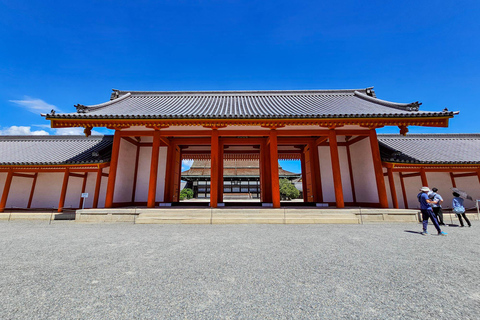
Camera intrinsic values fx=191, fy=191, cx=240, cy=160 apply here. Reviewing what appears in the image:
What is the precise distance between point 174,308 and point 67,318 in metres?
0.85

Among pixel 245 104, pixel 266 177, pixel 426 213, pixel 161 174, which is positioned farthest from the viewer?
pixel 245 104

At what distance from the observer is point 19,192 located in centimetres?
970

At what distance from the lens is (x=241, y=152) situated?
11.8 metres

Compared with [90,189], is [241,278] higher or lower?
lower

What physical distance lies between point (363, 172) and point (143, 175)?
1069 centimetres

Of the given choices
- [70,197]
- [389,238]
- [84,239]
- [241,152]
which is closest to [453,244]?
[389,238]

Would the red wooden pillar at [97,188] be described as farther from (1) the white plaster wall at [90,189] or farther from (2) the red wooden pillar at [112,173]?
(2) the red wooden pillar at [112,173]

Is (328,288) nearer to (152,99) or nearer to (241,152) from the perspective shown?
(241,152)

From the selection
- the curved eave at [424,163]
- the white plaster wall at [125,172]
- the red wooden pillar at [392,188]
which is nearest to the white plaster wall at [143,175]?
the white plaster wall at [125,172]

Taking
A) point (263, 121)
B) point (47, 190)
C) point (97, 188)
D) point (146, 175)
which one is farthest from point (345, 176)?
point (47, 190)

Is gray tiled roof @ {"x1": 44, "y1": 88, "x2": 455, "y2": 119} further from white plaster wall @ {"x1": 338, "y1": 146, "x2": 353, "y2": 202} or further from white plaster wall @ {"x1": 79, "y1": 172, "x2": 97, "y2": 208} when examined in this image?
white plaster wall @ {"x1": 79, "y1": 172, "x2": 97, "y2": 208}

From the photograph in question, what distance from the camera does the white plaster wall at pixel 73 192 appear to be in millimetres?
9375

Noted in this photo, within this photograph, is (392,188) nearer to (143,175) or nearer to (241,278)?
(241,278)

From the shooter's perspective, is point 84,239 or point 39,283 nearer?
point 39,283
